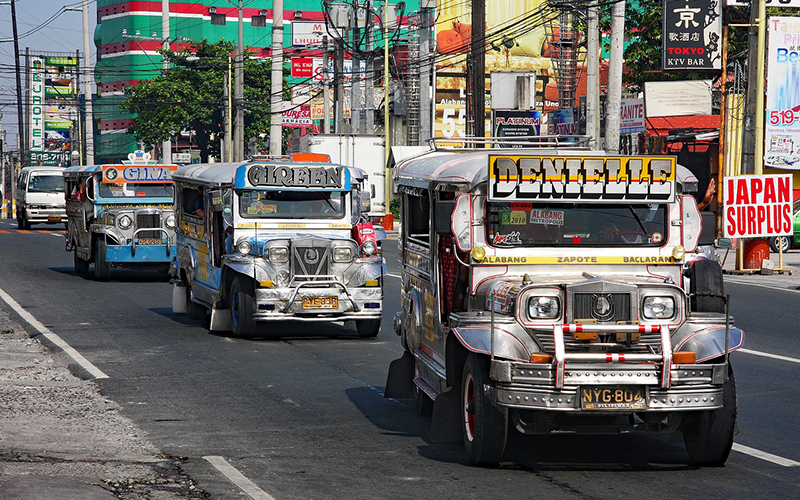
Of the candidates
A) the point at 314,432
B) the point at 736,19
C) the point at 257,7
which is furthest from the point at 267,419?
the point at 257,7

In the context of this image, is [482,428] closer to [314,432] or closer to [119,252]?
[314,432]

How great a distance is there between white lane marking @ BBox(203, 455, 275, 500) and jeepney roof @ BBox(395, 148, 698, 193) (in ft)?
8.80

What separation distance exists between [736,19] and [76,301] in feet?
84.7

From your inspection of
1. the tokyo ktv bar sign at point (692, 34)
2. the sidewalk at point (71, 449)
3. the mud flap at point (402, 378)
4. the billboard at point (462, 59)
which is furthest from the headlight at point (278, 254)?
the billboard at point (462, 59)

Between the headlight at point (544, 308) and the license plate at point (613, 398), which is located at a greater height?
the headlight at point (544, 308)

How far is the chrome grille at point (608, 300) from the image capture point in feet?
25.5

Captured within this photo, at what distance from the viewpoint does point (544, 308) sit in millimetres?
7785

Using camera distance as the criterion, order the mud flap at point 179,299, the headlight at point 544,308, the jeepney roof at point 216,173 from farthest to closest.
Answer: the mud flap at point 179,299
the jeepney roof at point 216,173
the headlight at point 544,308

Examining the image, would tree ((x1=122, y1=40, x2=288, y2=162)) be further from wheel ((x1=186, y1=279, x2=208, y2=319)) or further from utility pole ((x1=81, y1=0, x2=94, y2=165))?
wheel ((x1=186, y1=279, x2=208, y2=319))

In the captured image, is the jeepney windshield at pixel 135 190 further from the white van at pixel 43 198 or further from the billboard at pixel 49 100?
the billboard at pixel 49 100

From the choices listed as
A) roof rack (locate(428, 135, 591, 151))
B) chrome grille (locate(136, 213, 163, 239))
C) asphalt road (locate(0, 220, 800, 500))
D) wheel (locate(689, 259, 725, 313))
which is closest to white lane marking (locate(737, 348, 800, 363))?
asphalt road (locate(0, 220, 800, 500))

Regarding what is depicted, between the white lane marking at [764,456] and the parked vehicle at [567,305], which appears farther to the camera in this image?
the white lane marking at [764,456]

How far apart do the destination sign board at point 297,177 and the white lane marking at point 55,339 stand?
10.9ft

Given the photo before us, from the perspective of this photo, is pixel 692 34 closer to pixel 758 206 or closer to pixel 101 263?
pixel 758 206
